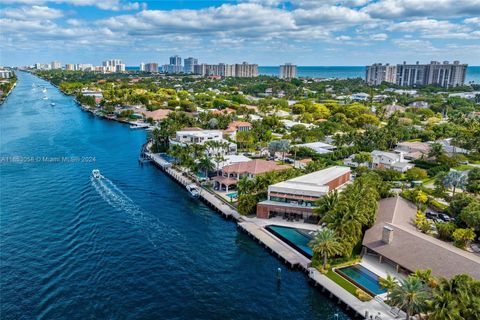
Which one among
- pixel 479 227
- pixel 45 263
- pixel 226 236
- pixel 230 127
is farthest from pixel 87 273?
pixel 230 127

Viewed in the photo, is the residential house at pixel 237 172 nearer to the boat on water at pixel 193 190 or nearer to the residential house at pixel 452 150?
the boat on water at pixel 193 190

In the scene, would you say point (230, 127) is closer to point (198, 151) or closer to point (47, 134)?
point (198, 151)

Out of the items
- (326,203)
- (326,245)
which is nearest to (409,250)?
(326,245)

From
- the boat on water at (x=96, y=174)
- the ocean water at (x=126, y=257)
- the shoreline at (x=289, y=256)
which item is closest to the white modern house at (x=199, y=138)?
the ocean water at (x=126, y=257)

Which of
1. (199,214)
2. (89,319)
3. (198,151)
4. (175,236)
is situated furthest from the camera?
(198,151)

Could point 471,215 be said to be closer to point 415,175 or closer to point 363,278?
point 363,278

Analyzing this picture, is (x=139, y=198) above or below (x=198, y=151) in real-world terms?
below

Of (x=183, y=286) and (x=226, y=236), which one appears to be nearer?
(x=183, y=286)
